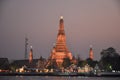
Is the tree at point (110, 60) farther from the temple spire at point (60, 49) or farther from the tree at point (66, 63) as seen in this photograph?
the temple spire at point (60, 49)

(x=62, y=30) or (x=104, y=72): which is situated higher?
(x=62, y=30)

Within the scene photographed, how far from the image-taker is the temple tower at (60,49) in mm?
130750

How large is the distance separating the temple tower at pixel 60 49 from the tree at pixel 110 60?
16.2 meters

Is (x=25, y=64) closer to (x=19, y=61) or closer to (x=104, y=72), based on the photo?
(x=19, y=61)

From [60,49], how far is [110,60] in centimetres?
2388

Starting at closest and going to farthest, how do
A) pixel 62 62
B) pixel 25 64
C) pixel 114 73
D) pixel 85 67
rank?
1. pixel 114 73
2. pixel 85 67
3. pixel 62 62
4. pixel 25 64

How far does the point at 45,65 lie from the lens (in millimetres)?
129875

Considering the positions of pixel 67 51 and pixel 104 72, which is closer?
pixel 104 72

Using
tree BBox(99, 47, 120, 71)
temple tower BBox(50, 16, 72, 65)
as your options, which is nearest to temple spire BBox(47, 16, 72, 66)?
temple tower BBox(50, 16, 72, 65)

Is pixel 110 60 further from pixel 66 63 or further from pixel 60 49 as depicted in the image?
pixel 60 49

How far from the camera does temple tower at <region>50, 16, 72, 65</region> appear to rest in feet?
429

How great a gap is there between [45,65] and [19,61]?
11344 millimetres

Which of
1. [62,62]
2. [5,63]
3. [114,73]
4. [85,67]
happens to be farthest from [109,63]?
[5,63]

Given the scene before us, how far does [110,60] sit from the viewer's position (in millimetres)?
109438
